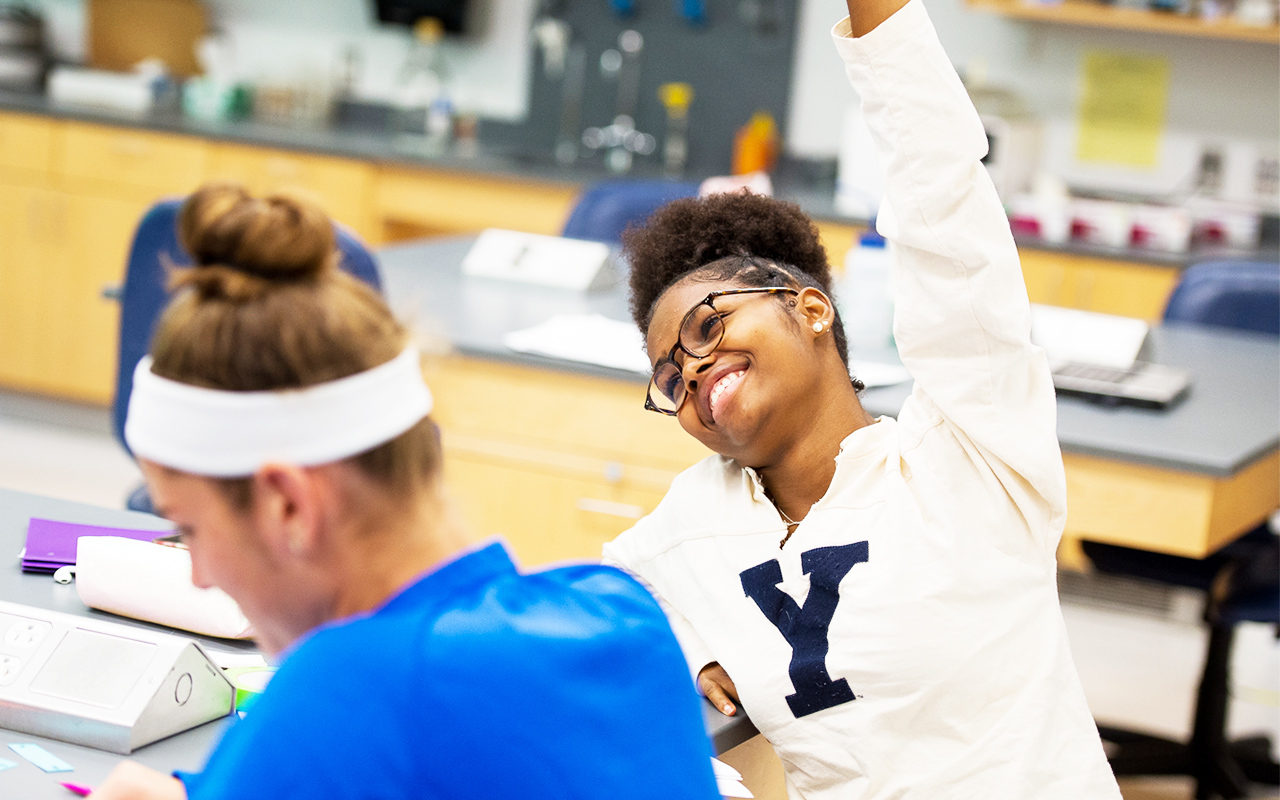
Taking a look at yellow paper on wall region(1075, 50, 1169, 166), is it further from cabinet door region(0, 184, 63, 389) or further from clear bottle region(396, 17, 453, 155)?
cabinet door region(0, 184, 63, 389)

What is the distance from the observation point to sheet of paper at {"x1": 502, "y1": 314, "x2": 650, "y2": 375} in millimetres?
2443

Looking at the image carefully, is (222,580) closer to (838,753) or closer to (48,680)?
(48,680)

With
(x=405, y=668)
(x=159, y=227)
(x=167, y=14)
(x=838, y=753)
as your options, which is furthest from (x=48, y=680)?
(x=167, y=14)

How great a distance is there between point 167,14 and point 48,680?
464 cm

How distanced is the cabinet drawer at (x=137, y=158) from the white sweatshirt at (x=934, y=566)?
3.68 meters

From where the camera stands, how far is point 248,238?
808mm

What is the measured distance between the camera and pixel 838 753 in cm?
129

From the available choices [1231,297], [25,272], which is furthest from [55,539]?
[25,272]

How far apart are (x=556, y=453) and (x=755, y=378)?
1.18 meters

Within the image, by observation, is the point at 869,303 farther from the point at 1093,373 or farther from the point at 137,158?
the point at 137,158

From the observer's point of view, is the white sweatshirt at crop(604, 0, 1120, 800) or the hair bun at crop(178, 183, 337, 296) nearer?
the hair bun at crop(178, 183, 337, 296)

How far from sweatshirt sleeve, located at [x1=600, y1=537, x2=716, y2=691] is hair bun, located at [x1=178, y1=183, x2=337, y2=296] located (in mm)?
584

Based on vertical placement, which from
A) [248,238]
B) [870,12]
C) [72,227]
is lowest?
[72,227]

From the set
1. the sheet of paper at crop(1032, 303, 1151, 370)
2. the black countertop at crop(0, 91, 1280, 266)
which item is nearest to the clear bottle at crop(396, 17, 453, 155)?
the black countertop at crop(0, 91, 1280, 266)
